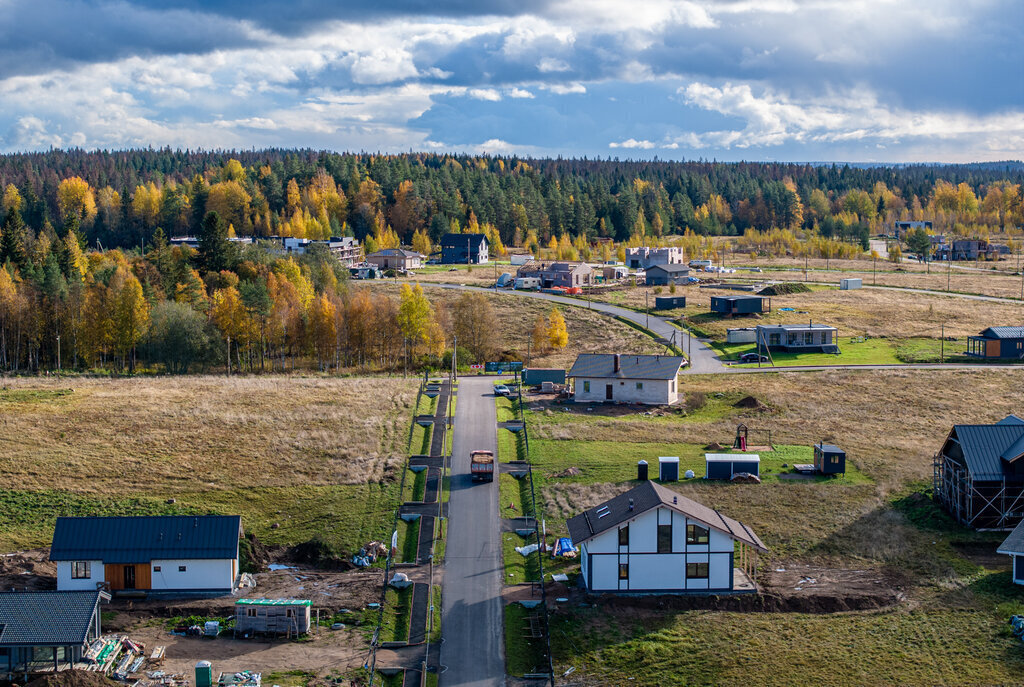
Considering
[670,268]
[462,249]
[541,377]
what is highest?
[462,249]

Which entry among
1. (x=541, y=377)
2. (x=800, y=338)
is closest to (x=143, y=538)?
(x=541, y=377)

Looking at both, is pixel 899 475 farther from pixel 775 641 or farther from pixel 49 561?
pixel 49 561

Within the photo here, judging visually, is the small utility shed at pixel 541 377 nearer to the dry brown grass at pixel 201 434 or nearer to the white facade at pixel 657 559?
the dry brown grass at pixel 201 434

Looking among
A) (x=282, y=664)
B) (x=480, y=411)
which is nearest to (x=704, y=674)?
(x=282, y=664)

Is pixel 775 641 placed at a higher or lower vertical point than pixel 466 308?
lower

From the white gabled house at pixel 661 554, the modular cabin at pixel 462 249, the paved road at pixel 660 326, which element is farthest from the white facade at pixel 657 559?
the modular cabin at pixel 462 249

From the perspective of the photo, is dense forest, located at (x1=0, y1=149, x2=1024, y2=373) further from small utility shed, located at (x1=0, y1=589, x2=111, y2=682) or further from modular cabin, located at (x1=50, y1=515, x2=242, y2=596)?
small utility shed, located at (x1=0, y1=589, x2=111, y2=682)

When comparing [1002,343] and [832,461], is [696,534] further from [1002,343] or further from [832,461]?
[1002,343]
